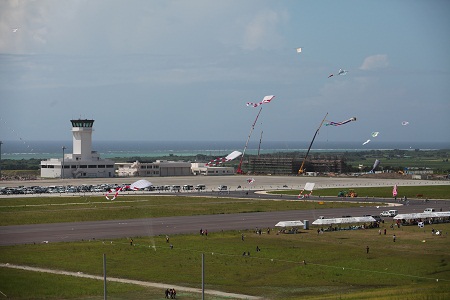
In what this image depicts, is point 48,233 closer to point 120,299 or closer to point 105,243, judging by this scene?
point 105,243

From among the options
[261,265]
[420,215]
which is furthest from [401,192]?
[261,265]

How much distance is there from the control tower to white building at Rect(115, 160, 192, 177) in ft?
31.0

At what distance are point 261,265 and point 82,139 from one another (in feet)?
353

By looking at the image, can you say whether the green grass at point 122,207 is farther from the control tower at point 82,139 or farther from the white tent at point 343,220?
the control tower at point 82,139

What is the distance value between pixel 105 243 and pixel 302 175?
386ft

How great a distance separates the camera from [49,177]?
152875 mm

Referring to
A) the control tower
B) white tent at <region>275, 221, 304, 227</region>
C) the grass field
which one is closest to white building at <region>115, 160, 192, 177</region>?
the control tower

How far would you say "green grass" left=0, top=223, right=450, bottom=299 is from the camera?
142 ft

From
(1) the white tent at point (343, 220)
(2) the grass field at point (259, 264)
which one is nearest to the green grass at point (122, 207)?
(2) the grass field at point (259, 264)

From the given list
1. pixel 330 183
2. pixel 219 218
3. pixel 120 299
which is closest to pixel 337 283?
pixel 120 299

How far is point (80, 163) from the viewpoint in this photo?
15138 centimetres

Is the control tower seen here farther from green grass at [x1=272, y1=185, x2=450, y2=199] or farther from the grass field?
the grass field

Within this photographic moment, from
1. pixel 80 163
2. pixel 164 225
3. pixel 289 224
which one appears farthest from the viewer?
pixel 80 163

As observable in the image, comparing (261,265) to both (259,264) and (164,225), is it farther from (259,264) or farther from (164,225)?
(164,225)
